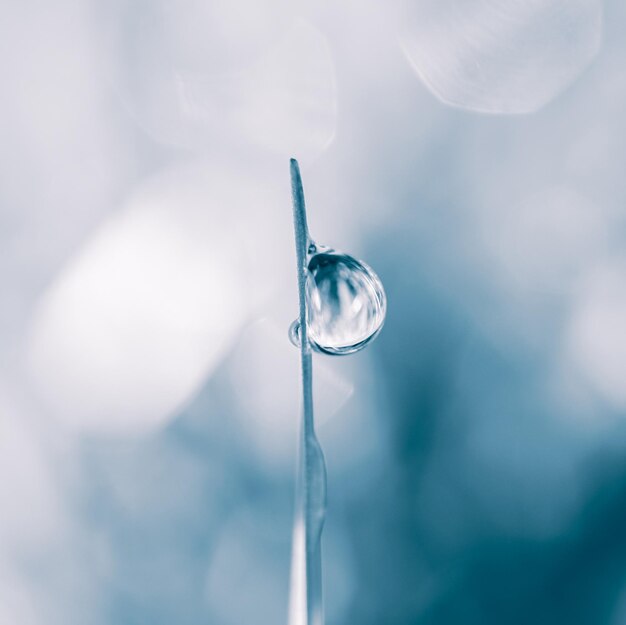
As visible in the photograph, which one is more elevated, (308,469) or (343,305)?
(343,305)

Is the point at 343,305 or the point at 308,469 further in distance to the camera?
the point at 343,305

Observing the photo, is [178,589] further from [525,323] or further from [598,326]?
[598,326]

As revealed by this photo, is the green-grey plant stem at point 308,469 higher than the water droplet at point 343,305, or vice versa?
the water droplet at point 343,305

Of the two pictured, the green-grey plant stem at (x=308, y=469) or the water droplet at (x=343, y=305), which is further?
the water droplet at (x=343, y=305)

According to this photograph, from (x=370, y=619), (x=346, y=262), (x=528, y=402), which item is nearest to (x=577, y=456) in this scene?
(x=528, y=402)
